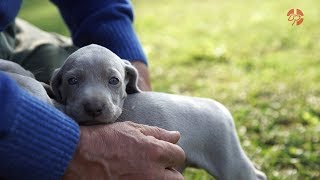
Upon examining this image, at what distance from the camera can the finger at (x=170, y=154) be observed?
2.15m

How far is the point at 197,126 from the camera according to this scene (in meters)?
2.42

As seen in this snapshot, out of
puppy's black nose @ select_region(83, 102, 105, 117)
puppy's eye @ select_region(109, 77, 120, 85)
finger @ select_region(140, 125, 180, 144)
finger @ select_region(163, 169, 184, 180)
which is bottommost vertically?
finger @ select_region(163, 169, 184, 180)

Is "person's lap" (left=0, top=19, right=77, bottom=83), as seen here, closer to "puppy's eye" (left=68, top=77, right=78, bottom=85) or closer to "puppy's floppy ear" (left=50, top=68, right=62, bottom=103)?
"puppy's floppy ear" (left=50, top=68, right=62, bottom=103)

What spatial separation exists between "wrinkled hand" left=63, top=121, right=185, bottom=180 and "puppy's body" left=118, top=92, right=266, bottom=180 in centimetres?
18

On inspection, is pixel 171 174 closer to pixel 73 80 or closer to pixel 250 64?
pixel 73 80

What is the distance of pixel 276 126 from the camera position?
3.83 metres

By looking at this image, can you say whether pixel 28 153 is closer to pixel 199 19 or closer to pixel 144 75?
pixel 144 75

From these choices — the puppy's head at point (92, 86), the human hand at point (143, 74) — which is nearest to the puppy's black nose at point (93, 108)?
the puppy's head at point (92, 86)

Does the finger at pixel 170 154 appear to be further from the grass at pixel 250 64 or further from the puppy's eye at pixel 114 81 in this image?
the grass at pixel 250 64

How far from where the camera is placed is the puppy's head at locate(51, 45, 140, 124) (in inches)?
83.7

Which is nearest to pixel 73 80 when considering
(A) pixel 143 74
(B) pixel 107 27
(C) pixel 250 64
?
(A) pixel 143 74

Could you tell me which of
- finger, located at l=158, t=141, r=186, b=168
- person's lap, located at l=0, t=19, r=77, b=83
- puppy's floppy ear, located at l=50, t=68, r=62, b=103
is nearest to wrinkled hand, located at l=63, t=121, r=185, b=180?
finger, located at l=158, t=141, r=186, b=168

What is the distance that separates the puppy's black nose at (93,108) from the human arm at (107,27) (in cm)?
82

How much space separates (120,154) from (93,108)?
185 mm
